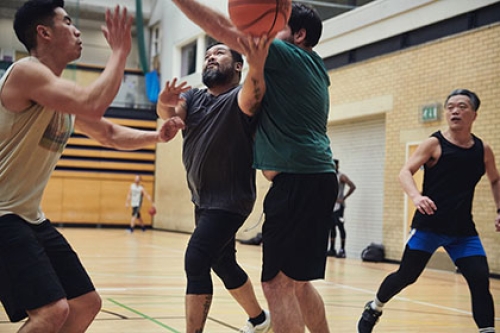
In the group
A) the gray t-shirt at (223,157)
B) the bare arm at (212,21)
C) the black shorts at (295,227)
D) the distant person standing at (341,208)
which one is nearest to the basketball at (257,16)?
the bare arm at (212,21)

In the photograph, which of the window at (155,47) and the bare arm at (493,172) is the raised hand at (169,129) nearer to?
the bare arm at (493,172)

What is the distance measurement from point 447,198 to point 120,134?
103 inches

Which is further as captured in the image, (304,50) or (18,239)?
(304,50)

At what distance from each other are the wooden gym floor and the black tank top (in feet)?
Result: 4.19

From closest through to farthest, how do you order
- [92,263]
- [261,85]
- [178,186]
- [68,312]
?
[68,312] < [261,85] < [92,263] < [178,186]

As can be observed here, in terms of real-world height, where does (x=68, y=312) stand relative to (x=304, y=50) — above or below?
below

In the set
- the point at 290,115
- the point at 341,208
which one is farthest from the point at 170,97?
the point at 341,208

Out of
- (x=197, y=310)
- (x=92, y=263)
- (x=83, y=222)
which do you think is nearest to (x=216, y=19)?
(x=197, y=310)

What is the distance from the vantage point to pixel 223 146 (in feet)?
15.3

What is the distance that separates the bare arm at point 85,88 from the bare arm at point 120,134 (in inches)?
30.5

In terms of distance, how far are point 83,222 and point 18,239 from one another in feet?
75.7

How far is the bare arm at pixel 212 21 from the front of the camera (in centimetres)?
332

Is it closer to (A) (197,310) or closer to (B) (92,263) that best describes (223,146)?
(A) (197,310)

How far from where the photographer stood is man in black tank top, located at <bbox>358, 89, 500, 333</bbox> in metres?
5.21
